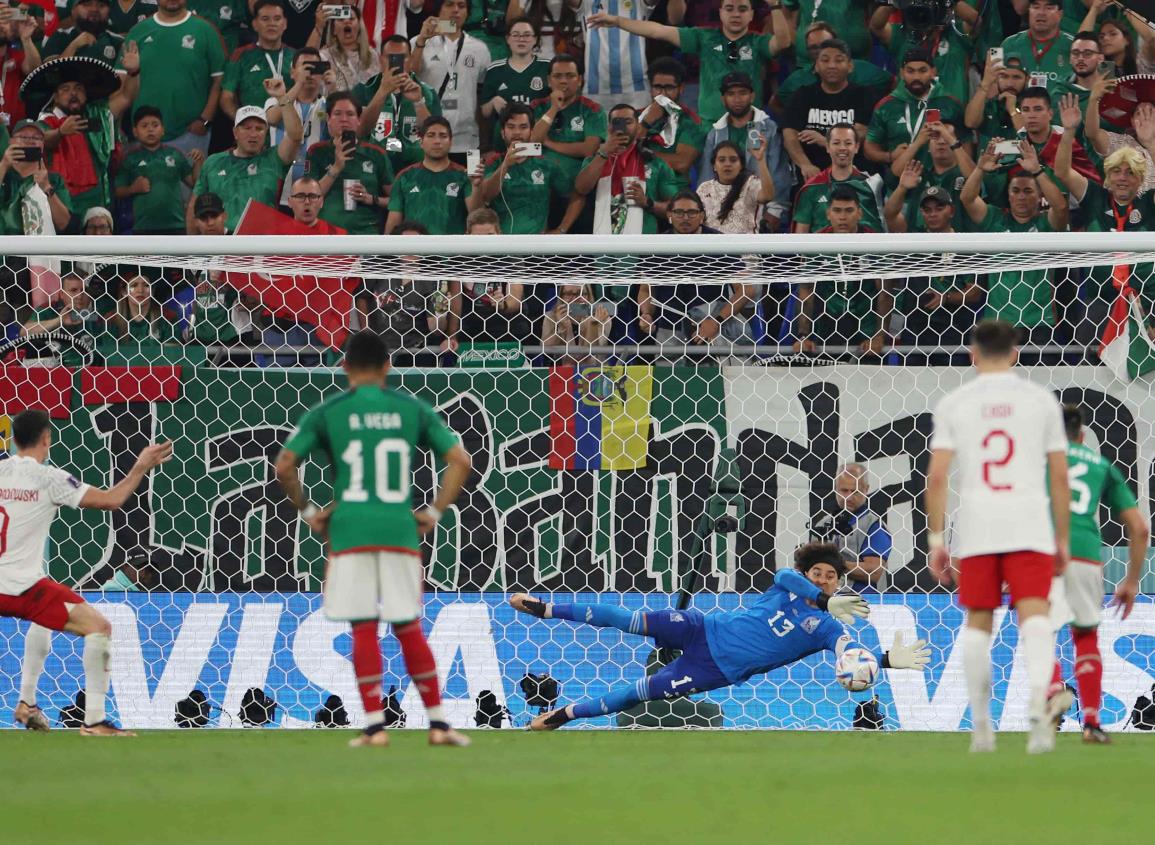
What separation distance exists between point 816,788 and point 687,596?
154 inches

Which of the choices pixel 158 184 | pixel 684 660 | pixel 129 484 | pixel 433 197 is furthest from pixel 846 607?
pixel 158 184

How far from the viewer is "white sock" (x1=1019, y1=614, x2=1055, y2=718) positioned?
6078 millimetres

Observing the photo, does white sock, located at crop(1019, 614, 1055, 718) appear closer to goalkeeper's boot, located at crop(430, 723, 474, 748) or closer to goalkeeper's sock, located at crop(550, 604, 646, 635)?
goalkeeper's boot, located at crop(430, 723, 474, 748)

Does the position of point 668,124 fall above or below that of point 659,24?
below

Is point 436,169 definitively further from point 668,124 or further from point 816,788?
point 816,788

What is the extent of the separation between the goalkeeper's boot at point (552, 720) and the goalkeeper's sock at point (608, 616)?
1.55ft

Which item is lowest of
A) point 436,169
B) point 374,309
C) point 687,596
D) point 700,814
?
point 700,814

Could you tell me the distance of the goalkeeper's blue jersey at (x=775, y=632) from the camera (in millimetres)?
8734

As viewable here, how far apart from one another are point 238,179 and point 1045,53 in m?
6.12

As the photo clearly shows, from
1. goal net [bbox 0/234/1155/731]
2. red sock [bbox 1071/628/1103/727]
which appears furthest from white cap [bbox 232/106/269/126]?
red sock [bbox 1071/628/1103/727]

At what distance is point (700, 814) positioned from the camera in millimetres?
4855

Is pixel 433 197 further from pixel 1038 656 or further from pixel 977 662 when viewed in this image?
pixel 1038 656

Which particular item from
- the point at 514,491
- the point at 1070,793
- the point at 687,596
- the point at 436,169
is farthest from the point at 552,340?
the point at 1070,793

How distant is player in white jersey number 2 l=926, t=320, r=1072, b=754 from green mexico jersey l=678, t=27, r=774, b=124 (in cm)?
732
